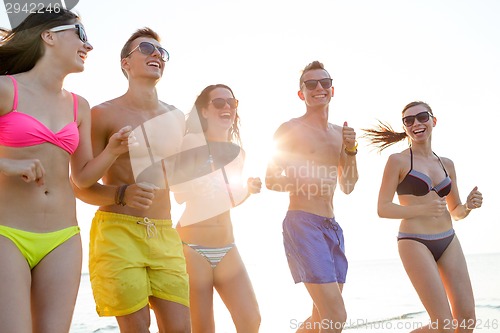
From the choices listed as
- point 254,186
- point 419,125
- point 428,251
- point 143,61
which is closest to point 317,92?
point 419,125

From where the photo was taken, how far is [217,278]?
5.16 meters

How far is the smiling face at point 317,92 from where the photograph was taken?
6309mm

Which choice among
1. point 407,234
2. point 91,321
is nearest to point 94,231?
point 407,234

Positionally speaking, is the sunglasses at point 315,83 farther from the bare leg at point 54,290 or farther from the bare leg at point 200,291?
the bare leg at point 54,290

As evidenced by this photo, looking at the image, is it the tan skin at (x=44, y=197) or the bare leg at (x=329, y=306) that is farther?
the bare leg at (x=329, y=306)

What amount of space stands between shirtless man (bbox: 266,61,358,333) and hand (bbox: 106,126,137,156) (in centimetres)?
230

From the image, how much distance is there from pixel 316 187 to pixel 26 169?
328 cm

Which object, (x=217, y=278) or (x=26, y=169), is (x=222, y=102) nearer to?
(x=217, y=278)

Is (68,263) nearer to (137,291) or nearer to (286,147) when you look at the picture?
(137,291)

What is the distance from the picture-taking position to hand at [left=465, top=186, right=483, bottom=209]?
6.75 m

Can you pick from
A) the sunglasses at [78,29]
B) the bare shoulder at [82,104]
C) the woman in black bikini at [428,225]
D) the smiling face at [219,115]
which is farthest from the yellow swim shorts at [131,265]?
the woman in black bikini at [428,225]

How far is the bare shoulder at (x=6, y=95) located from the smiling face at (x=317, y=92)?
3558 mm

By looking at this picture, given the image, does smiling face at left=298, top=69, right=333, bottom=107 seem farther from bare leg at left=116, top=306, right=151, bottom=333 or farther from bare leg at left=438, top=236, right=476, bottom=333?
bare leg at left=116, top=306, right=151, bottom=333

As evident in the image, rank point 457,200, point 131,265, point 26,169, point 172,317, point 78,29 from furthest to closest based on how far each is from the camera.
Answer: point 457,200, point 172,317, point 131,265, point 78,29, point 26,169
